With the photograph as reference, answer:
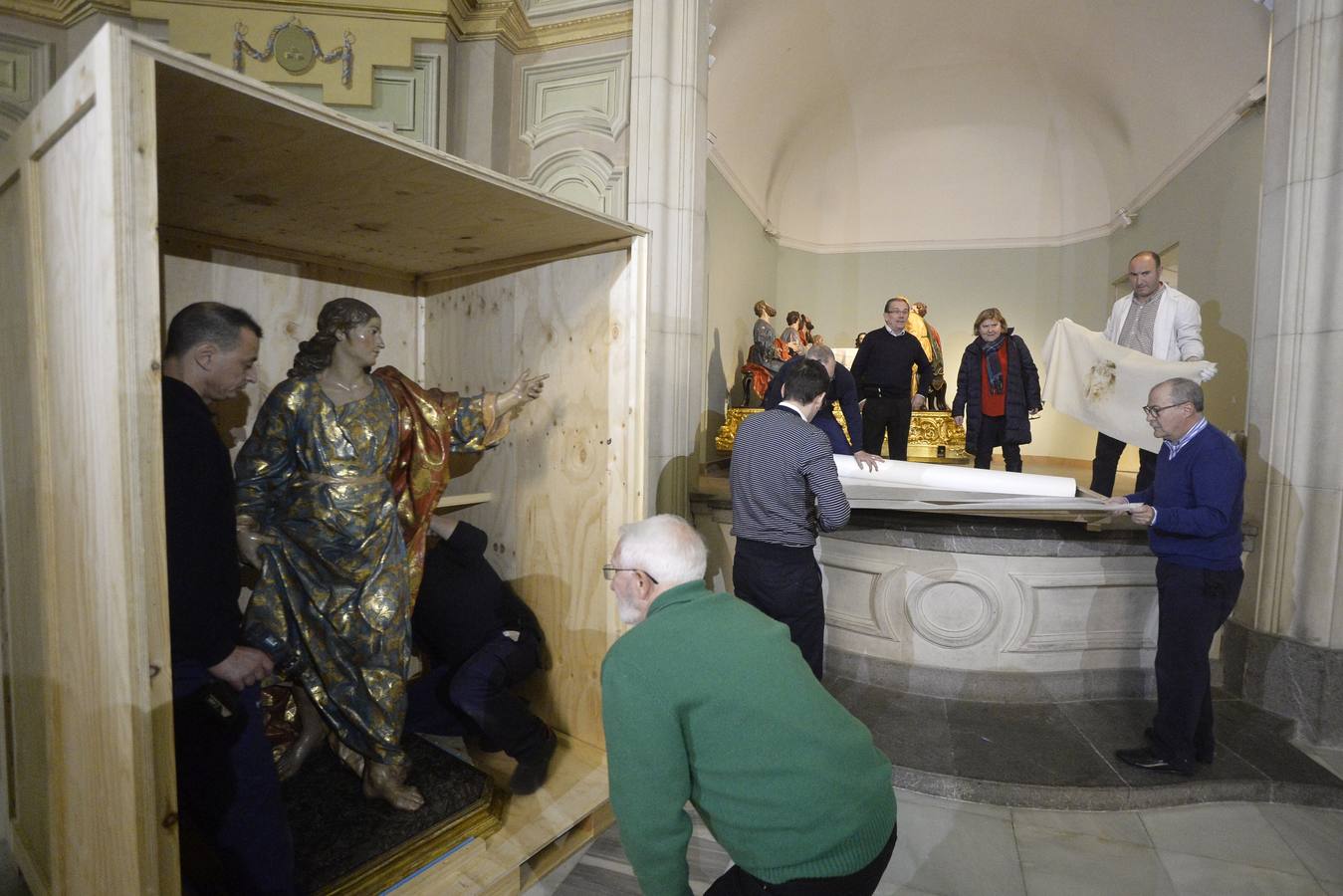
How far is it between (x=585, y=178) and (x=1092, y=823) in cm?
438

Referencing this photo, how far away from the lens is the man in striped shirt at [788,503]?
3.09 meters

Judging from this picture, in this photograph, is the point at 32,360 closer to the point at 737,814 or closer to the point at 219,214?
the point at 219,214

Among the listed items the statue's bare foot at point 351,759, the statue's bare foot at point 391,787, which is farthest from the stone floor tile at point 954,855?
the statue's bare foot at point 351,759

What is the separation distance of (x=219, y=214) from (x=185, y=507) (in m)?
1.27

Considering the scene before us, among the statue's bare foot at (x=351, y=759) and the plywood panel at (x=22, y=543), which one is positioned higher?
the plywood panel at (x=22, y=543)

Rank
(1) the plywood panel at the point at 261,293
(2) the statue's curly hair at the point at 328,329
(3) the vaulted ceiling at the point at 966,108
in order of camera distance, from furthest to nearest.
Answer: (3) the vaulted ceiling at the point at 966,108
(1) the plywood panel at the point at 261,293
(2) the statue's curly hair at the point at 328,329

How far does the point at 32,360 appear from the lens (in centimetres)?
178

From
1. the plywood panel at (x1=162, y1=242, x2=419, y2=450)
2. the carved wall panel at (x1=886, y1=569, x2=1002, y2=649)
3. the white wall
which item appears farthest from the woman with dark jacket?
the plywood panel at (x1=162, y1=242, x2=419, y2=450)

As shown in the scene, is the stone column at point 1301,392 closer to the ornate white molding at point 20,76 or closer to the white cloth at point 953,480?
the white cloth at point 953,480

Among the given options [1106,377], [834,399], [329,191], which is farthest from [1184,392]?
[329,191]

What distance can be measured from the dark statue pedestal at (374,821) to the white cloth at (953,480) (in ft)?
6.46

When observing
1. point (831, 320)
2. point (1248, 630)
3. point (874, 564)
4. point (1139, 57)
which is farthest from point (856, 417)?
point (831, 320)

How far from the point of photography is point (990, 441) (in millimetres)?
5648

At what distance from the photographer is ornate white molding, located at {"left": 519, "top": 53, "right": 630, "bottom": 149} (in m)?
4.64
